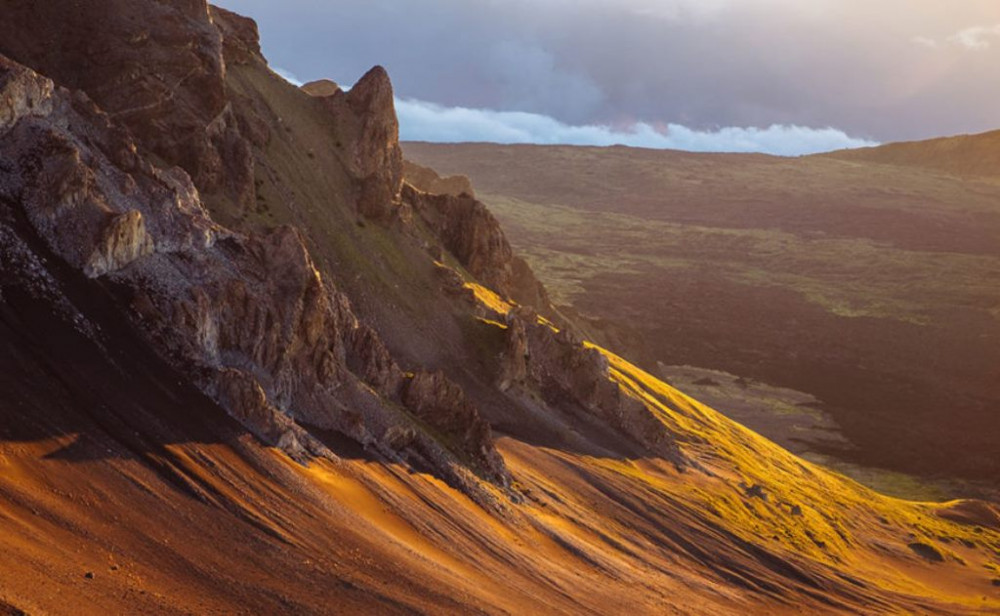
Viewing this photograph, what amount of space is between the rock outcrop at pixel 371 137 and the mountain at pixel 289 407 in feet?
0.92

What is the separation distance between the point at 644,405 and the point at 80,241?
174ft

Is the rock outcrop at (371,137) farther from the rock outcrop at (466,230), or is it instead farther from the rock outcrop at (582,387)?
the rock outcrop at (582,387)

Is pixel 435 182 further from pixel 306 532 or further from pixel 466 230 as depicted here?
pixel 306 532

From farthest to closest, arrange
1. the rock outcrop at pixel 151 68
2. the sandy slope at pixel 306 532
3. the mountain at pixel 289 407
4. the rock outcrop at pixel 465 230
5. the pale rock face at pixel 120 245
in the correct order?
1. the rock outcrop at pixel 465 230
2. the rock outcrop at pixel 151 68
3. the pale rock face at pixel 120 245
4. the mountain at pixel 289 407
5. the sandy slope at pixel 306 532

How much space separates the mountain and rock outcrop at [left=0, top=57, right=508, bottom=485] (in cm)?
15

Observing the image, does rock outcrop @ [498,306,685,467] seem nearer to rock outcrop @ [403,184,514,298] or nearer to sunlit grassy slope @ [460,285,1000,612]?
sunlit grassy slope @ [460,285,1000,612]

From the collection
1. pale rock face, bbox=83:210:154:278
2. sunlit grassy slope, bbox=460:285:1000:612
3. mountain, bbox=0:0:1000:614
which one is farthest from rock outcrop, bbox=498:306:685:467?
pale rock face, bbox=83:210:154:278

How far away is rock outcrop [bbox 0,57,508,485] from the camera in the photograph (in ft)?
129

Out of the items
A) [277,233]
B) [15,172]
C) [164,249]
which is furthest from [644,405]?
[15,172]

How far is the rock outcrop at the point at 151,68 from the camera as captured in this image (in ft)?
174

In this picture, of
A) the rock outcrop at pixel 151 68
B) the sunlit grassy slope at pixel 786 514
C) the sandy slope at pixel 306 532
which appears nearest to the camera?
the sandy slope at pixel 306 532

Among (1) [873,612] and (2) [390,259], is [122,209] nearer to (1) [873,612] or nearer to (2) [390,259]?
(2) [390,259]

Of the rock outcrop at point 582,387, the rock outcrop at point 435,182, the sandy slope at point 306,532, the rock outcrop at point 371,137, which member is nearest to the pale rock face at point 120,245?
the sandy slope at point 306,532

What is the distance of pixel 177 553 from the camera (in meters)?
30.2
